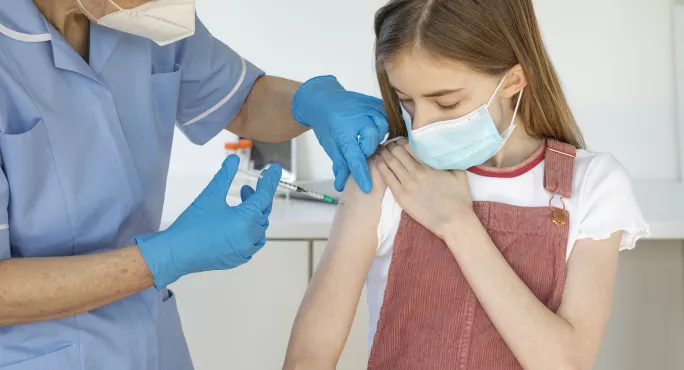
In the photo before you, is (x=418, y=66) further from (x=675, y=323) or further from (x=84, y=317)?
(x=675, y=323)

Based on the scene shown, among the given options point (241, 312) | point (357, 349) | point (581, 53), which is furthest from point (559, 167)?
point (581, 53)

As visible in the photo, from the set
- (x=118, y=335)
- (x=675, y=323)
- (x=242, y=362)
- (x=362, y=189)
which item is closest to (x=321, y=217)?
(x=242, y=362)

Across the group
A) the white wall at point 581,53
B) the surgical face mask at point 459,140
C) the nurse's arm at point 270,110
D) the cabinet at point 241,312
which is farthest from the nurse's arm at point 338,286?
the white wall at point 581,53

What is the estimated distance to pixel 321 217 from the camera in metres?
2.11

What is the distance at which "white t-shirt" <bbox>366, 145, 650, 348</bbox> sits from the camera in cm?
130

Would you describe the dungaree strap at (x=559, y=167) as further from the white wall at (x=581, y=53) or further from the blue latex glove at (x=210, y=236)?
the white wall at (x=581, y=53)

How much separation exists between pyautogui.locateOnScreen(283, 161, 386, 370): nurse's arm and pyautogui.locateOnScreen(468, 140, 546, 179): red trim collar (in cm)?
17

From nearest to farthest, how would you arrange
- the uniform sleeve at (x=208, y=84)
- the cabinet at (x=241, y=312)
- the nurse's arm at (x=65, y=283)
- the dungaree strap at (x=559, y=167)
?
1. the nurse's arm at (x=65, y=283)
2. the dungaree strap at (x=559, y=167)
3. the uniform sleeve at (x=208, y=84)
4. the cabinet at (x=241, y=312)

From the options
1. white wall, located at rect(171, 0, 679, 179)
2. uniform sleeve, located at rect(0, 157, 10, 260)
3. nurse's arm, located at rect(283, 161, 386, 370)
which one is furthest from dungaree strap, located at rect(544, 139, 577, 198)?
white wall, located at rect(171, 0, 679, 179)

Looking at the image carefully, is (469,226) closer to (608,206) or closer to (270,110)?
(608,206)

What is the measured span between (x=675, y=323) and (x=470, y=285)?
1325mm

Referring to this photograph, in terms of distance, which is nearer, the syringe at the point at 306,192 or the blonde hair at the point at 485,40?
the blonde hair at the point at 485,40

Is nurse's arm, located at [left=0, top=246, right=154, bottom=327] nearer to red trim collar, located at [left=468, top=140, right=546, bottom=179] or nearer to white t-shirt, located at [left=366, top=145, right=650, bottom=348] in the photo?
white t-shirt, located at [left=366, top=145, right=650, bottom=348]

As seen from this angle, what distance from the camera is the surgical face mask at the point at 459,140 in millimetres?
1289
